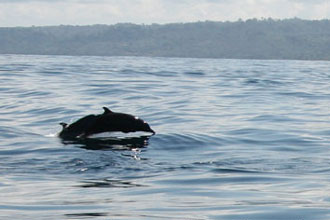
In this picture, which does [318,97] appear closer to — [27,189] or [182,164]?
[182,164]

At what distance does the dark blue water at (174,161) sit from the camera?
34.3 feet

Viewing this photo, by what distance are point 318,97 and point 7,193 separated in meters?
24.4

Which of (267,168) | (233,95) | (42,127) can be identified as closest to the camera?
(267,168)

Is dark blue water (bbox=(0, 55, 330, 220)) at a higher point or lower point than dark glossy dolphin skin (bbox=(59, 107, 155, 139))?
lower

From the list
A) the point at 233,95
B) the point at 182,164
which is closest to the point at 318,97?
the point at 233,95

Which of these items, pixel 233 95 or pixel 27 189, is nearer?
pixel 27 189

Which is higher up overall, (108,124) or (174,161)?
(108,124)

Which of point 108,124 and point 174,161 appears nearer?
point 174,161

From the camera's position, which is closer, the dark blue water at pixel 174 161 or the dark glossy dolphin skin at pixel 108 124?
the dark blue water at pixel 174 161

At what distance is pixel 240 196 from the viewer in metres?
11.4

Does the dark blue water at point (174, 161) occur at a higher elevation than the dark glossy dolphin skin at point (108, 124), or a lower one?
lower

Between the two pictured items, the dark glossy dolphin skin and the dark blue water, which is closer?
the dark blue water

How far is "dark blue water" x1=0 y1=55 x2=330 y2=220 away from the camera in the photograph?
10.4m

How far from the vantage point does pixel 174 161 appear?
15.5 meters
